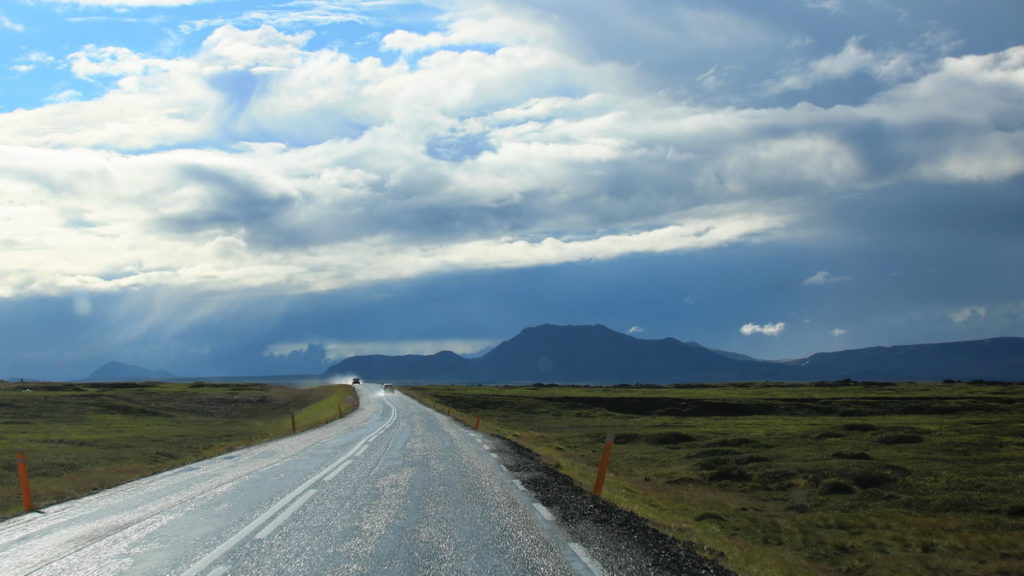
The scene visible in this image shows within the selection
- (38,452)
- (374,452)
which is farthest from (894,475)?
(38,452)

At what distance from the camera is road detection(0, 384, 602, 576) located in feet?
32.1

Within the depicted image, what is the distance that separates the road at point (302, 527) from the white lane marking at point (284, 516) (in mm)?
22

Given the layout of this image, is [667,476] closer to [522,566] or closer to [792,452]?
[792,452]

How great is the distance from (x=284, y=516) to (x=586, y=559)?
20.7ft

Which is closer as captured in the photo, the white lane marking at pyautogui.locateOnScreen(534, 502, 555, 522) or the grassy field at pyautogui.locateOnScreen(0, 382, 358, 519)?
the white lane marking at pyautogui.locateOnScreen(534, 502, 555, 522)

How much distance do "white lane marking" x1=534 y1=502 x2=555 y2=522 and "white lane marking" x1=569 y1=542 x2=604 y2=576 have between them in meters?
2.29

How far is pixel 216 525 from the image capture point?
41.4 feet

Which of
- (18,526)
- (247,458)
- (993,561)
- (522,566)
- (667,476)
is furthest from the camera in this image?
(667,476)

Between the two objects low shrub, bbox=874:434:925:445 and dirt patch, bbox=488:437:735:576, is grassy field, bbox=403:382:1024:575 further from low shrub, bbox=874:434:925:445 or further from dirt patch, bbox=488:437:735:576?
dirt patch, bbox=488:437:735:576

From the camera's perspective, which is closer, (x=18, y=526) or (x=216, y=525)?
(x=216, y=525)

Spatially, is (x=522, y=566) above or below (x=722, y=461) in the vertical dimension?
above

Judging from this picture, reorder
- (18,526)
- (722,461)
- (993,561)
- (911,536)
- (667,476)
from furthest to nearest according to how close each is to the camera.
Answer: (722,461), (667,476), (911,536), (993,561), (18,526)

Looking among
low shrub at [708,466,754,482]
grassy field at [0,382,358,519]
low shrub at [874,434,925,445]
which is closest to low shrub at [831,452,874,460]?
low shrub at [708,466,754,482]

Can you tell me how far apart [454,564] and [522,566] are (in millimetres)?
925
